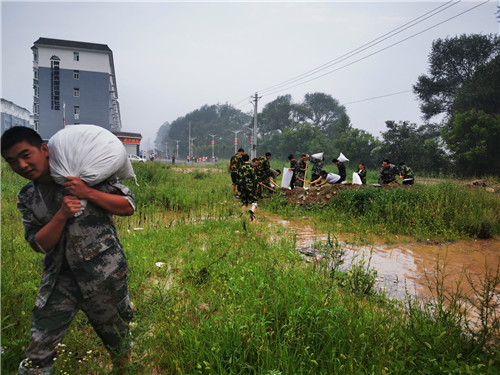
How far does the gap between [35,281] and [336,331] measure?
9.74 ft

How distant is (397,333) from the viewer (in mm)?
2273

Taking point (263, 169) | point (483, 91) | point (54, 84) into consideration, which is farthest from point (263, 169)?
point (54, 84)

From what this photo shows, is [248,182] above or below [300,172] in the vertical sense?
below

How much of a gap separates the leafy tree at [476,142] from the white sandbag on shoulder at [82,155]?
2329cm

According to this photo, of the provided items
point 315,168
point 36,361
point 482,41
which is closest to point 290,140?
point 482,41

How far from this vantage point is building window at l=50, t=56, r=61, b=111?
34.6m

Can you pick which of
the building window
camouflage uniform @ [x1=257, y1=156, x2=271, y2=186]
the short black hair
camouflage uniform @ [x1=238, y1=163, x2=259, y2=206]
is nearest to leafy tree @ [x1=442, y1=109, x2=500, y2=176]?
camouflage uniform @ [x1=257, y1=156, x2=271, y2=186]

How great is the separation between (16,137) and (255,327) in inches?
74.8

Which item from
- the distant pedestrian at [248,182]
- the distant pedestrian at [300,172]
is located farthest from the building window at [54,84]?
the distant pedestrian at [248,182]

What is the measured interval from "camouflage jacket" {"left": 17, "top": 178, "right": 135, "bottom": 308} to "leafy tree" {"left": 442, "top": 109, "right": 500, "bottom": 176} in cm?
2334

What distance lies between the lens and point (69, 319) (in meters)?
1.62

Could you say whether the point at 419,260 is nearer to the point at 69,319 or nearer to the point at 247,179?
the point at 247,179

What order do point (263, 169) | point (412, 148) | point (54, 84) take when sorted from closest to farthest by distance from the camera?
point (263, 169) → point (412, 148) → point (54, 84)

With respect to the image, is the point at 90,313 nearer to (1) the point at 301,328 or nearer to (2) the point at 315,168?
(1) the point at 301,328
